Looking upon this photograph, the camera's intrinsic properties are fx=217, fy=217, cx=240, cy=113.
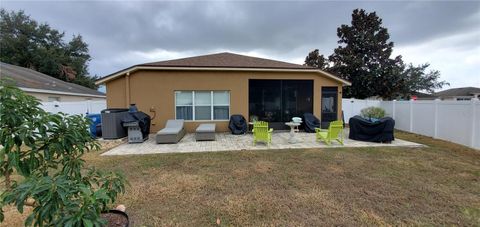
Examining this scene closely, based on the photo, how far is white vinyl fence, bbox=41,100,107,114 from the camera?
10.5 metres

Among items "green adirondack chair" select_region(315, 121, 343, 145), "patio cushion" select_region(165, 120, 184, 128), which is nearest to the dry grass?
"green adirondack chair" select_region(315, 121, 343, 145)

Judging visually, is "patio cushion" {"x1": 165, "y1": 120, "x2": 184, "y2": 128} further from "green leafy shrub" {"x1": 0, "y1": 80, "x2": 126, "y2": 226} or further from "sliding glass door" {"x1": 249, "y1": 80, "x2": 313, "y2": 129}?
"green leafy shrub" {"x1": 0, "y1": 80, "x2": 126, "y2": 226}

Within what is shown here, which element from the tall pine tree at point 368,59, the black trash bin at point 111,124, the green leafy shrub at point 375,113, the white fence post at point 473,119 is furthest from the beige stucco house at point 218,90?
the tall pine tree at point 368,59

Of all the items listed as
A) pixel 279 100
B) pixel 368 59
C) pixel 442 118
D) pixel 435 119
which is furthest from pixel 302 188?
pixel 368 59

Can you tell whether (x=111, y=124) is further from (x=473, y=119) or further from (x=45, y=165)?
(x=473, y=119)

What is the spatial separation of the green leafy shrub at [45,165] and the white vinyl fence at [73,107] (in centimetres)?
1031

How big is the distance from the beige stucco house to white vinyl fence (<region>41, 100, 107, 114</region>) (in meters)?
2.56

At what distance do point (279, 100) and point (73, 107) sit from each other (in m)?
11.3

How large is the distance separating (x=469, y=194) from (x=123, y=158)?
8080 mm

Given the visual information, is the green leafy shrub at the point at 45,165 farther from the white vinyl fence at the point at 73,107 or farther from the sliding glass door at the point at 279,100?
the white vinyl fence at the point at 73,107

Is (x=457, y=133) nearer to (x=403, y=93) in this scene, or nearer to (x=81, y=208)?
(x=81, y=208)

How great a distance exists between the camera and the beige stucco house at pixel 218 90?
1053 cm

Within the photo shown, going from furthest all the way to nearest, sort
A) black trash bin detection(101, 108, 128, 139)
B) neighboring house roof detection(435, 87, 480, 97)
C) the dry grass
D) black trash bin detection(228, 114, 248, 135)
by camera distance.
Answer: neighboring house roof detection(435, 87, 480, 97)
black trash bin detection(228, 114, 248, 135)
black trash bin detection(101, 108, 128, 139)
the dry grass

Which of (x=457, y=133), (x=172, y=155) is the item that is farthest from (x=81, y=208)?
(x=457, y=133)
